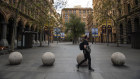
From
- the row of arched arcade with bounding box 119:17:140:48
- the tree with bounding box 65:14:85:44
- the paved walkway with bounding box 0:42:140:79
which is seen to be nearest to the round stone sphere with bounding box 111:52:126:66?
the paved walkway with bounding box 0:42:140:79

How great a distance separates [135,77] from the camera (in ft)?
14.6

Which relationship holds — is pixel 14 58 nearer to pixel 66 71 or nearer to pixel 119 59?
pixel 66 71

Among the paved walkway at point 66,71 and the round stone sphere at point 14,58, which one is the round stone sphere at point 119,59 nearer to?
the paved walkway at point 66,71

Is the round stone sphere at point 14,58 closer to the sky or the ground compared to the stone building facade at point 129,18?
closer to the ground

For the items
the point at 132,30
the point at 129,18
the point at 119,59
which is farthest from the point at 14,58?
the point at 129,18

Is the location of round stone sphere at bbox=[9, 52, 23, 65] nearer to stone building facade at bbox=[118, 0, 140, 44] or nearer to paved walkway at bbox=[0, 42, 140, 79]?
paved walkway at bbox=[0, 42, 140, 79]

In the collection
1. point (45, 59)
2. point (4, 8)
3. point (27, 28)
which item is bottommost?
point (45, 59)

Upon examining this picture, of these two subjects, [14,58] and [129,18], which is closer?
[14,58]

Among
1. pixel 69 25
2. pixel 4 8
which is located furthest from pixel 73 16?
pixel 4 8

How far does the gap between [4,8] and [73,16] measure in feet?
76.4

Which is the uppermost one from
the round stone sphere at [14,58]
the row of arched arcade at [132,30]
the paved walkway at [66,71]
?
the row of arched arcade at [132,30]

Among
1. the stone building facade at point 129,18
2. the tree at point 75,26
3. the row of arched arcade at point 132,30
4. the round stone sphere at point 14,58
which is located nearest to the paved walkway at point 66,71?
the round stone sphere at point 14,58

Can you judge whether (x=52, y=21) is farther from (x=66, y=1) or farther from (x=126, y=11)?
(x=126, y=11)

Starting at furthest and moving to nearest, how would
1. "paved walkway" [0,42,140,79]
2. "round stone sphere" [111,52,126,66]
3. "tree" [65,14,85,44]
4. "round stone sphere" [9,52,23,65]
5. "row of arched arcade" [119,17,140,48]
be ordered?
1. "tree" [65,14,85,44]
2. "row of arched arcade" [119,17,140,48]
3. "round stone sphere" [9,52,23,65]
4. "round stone sphere" [111,52,126,66]
5. "paved walkway" [0,42,140,79]
